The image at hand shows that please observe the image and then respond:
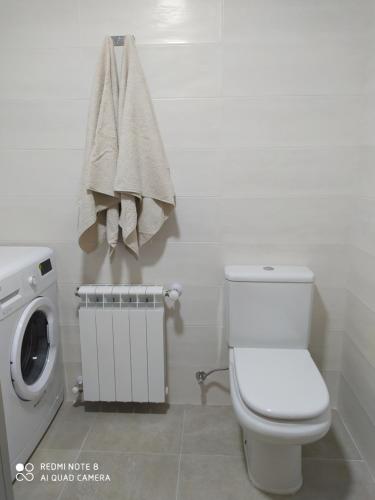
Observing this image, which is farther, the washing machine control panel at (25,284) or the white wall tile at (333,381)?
the white wall tile at (333,381)

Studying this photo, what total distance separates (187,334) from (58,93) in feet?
4.21

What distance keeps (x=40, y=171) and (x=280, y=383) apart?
1.39 metres

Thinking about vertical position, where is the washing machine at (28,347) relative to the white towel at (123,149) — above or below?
below

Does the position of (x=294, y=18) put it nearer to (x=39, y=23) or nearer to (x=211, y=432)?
(x=39, y=23)

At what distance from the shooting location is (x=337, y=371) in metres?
1.88

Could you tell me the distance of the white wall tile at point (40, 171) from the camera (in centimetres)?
171

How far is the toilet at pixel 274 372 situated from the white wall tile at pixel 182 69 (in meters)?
0.81

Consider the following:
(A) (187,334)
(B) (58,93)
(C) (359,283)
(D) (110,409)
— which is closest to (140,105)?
(B) (58,93)

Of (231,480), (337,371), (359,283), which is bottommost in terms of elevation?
(231,480)

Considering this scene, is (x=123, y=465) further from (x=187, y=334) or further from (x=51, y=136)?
(x=51, y=136)

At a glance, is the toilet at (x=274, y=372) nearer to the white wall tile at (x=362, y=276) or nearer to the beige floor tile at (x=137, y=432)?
the white wall tile at (x=362, y=276)

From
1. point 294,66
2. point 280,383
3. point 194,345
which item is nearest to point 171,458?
point 194,345

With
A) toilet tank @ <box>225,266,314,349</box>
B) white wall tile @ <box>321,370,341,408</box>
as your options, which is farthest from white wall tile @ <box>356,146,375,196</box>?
white wall tile @ <box>321,370,341,408</box>

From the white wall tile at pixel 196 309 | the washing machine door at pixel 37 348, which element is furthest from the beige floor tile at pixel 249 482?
the washing machine door at pixel 37 348
